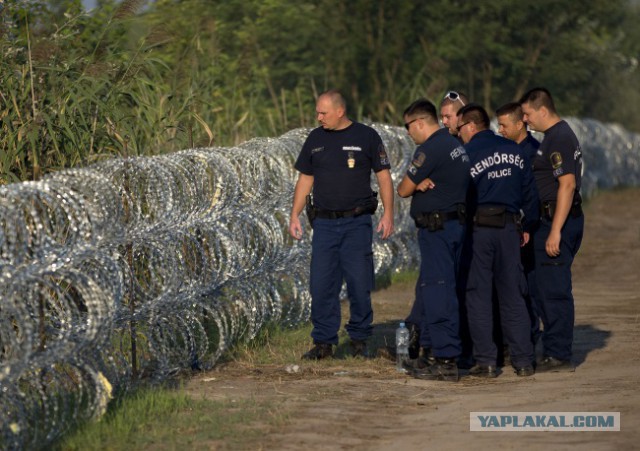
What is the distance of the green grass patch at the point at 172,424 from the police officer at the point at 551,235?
2.50m

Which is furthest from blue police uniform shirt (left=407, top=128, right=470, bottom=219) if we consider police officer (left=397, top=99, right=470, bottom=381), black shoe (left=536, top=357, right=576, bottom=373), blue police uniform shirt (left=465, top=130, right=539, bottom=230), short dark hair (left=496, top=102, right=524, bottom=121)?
black shoe (left=536, top=357, right=576, bottom=373)

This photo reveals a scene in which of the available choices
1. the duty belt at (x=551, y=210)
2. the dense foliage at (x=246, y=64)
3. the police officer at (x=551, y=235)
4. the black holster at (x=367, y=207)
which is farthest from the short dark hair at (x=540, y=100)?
the dense foliage at (x=246, y=64)

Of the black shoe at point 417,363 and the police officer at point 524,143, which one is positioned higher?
the police officer at point 524,143

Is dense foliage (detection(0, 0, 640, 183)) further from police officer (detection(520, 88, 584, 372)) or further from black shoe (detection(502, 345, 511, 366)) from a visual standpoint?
black shoe (detection(502, 345, 511, 366))

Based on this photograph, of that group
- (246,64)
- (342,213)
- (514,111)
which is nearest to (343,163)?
(342,213)

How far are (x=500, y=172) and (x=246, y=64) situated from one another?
31.5 ft

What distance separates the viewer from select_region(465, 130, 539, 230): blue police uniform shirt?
9.79 metres

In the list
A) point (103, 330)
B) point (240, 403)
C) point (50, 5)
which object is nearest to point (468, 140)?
point (240, 403)

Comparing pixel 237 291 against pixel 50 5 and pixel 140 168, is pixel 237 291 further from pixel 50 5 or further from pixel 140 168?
pixel 50 5

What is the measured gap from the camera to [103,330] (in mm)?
7871

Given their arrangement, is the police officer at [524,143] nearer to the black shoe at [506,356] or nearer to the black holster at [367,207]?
the black shoe at [506,356]

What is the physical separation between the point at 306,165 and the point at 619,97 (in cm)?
4568

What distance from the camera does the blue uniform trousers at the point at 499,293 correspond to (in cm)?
984

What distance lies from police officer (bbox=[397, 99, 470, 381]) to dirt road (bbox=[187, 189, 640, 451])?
26 centimetres
